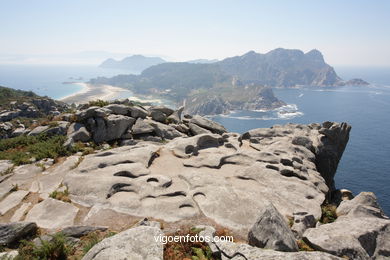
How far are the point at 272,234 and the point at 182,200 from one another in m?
7.35

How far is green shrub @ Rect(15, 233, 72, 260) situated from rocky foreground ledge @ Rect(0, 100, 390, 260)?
1.25 meters

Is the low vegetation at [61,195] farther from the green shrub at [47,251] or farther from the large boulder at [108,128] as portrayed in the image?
the large boulder at [108,128]

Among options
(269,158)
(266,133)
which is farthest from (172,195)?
(266,133)

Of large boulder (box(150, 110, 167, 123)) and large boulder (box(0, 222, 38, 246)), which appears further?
large boulder (box(150, 110, 167, 123))

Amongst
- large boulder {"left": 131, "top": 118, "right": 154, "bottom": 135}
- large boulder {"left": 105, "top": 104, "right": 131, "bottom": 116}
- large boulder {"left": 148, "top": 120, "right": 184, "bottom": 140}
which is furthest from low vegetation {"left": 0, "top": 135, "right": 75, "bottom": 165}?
large boulder {"left": 148, "top": 120, "right": 184, "bottom": 140}

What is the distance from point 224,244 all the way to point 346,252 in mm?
6123

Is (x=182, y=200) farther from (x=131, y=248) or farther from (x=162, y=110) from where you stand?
(x=162, y=110)

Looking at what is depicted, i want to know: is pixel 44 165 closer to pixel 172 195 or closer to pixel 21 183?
pixel 21 183

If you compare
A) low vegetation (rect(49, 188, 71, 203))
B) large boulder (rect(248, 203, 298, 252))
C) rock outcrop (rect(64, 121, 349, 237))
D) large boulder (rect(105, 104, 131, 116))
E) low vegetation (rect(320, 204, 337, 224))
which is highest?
large boulder (rect(105, 104, 131, 116))

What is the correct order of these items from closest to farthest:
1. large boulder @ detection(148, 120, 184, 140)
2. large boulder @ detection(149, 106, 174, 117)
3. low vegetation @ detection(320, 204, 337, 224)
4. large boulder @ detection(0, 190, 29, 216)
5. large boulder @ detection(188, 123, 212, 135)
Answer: large boulder @ detection(0, 190, 29, 216) → low vegetation @ detection(320, 204, 337, 224) → large boulder @ detection(148, 120, 184, 140) → large boulder @ detection(188, 123, 212, 135) → large boulder @ detection(149, 106, 174, 117)

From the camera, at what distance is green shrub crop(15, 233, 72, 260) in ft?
38.6

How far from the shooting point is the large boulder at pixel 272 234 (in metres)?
11.5

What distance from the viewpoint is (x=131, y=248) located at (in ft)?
32.4

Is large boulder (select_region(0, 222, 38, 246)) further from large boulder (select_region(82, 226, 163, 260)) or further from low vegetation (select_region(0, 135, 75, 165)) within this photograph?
low vegetation (select_region(0, 135, 75, 165))
